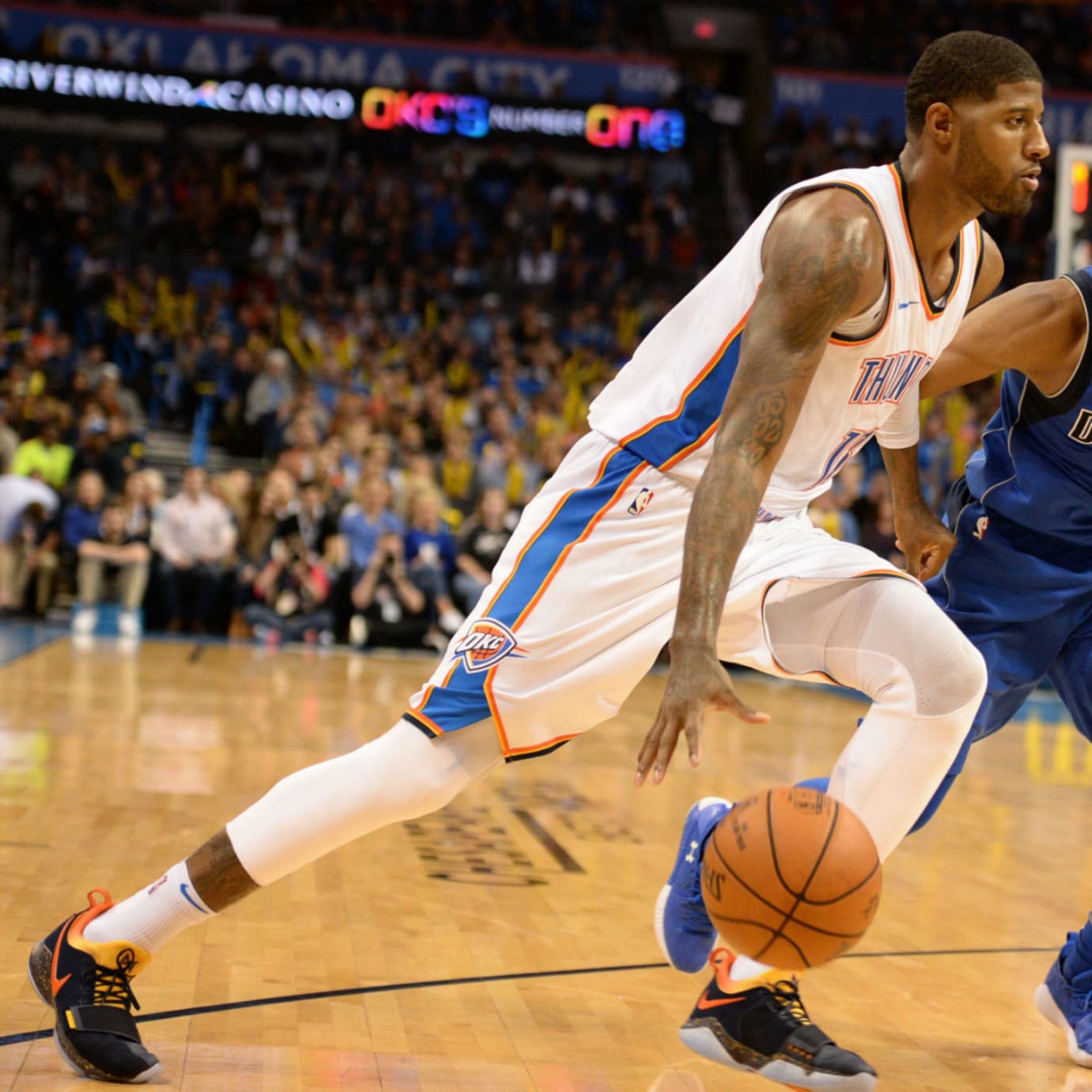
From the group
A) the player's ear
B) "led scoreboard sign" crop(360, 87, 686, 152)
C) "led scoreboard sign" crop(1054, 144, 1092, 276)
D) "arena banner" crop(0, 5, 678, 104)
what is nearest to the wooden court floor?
the player's ear

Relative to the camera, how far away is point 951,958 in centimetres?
414

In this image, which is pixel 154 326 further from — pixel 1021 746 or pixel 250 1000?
pixel 250 1000

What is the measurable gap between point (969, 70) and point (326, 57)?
68.6 feet

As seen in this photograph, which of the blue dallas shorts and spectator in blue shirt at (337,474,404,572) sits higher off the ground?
the blue dallas shorts

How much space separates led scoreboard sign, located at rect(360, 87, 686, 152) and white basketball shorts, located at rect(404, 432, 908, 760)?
20.0m

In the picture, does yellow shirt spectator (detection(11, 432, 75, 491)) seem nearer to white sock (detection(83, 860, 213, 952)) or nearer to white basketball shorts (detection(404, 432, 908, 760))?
white sock (detection(83, 860, 213, 952))

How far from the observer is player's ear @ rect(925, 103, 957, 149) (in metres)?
2.87

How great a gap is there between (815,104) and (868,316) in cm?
2206

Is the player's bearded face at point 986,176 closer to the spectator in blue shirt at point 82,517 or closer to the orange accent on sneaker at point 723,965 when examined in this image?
the orange accent on sneaker at point 723,965

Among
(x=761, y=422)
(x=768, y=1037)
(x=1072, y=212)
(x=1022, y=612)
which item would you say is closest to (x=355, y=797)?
(x=768, y=1037)

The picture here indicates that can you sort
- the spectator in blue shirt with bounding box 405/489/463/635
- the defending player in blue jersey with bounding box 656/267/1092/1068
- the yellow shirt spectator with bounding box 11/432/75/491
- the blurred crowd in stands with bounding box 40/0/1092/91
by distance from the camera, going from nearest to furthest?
the defending player in blue jersey with bounding box 656/267/1092/1068 < the spectator in blue shirt with bounding box 405/489/463/635 < the yellow shirt spectator with bounding box 11/432/75/491 < the blurred crowd in stands with bounding box 40/0/1092/91

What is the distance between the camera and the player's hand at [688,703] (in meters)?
2.46

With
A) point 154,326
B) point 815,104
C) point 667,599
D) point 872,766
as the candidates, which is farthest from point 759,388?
point 815,104

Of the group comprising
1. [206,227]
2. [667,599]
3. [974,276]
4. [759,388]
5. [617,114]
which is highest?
[617,114]
